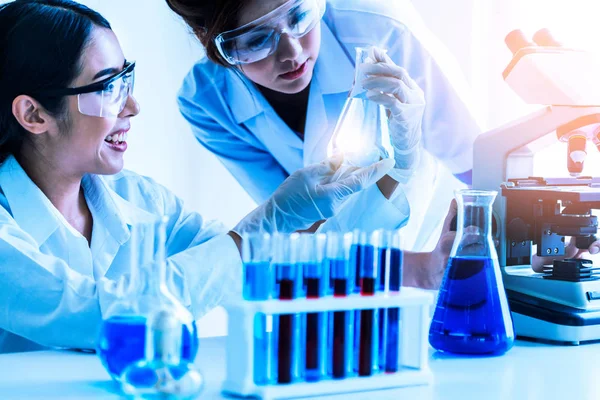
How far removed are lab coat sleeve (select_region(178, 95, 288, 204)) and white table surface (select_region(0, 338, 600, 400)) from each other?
4.06ft

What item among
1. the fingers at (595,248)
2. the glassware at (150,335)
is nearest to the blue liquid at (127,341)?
the glassware at (150,335)

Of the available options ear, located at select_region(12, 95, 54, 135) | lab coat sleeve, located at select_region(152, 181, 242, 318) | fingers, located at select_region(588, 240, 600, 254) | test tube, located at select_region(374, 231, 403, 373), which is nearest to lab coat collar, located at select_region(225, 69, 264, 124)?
ear, located at select_region(12, 95, 54, 135)

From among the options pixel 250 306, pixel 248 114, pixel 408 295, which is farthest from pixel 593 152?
pixel 250 306

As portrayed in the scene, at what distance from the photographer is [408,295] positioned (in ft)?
3.15

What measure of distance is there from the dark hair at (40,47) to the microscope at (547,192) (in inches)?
41.0

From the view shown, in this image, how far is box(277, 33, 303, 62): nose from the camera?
5.67ft

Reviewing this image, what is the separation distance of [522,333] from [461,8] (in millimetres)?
2374

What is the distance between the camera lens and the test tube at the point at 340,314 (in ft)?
3.02

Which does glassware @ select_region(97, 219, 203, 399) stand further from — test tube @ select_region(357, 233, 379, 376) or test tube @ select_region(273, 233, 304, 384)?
test tube @ select_region(357, 233, 379, 376)

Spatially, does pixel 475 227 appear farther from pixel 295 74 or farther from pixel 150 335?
pixel 295 74

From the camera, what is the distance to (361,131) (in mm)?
1412

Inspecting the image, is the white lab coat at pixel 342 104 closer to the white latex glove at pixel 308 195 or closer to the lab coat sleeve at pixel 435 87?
the lab coat sleeve at pixel 435 87

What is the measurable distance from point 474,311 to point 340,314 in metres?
0.31

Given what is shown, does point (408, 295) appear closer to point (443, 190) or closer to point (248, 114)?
point (248, 114)
